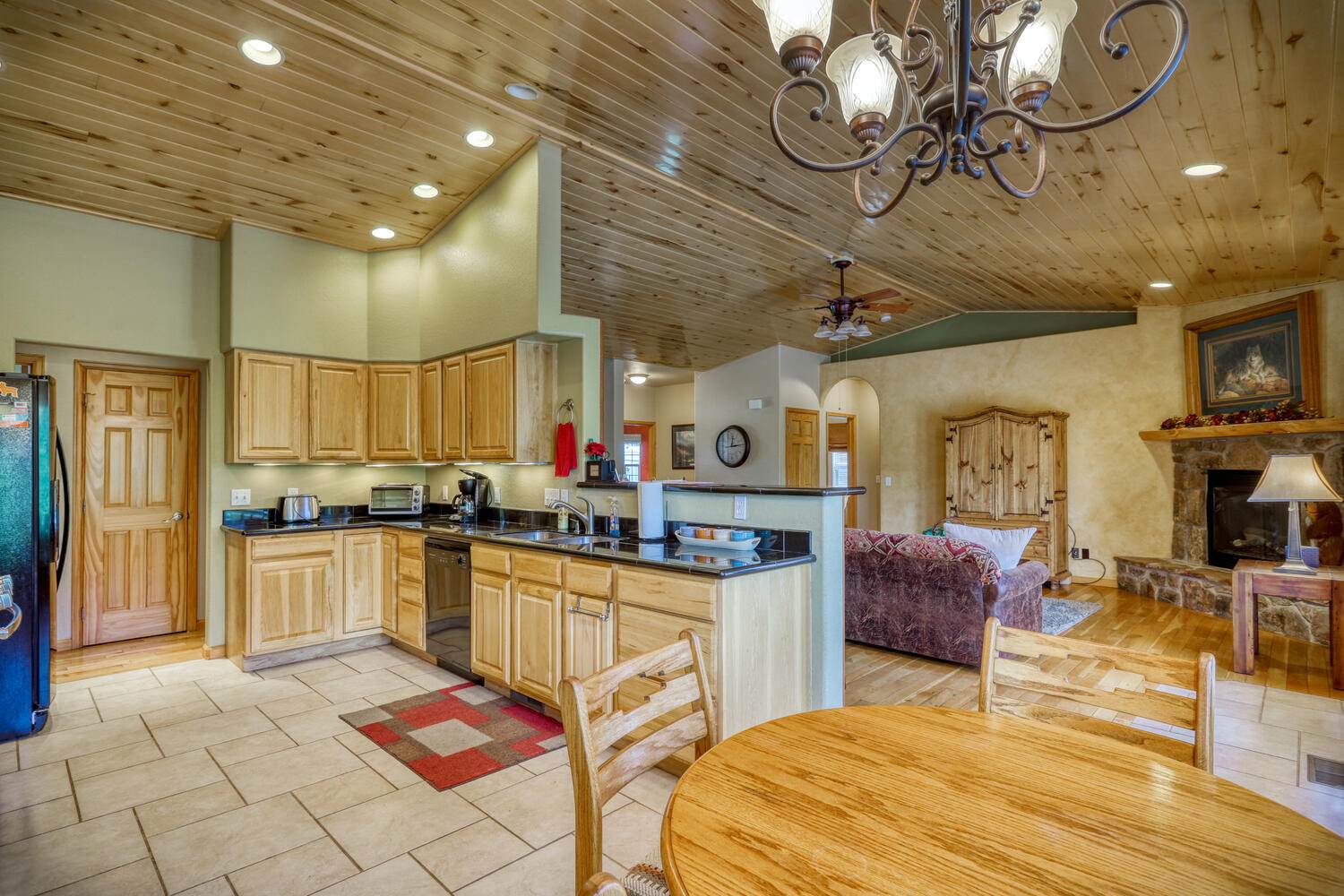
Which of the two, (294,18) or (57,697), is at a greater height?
(294,18)

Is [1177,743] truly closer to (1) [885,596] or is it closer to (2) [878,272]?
(1) [885,596]

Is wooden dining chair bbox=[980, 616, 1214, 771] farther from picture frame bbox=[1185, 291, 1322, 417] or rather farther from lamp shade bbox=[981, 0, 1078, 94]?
picture frame bbox=[1185, 291, 1322, 417]

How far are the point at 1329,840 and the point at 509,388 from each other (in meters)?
3.87

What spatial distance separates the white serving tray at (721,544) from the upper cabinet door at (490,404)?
142 cm

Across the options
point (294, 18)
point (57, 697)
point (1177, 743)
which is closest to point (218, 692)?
point (57, 697)

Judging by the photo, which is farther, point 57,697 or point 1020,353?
point 1020,353

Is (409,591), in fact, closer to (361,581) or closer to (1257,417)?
(361,581)

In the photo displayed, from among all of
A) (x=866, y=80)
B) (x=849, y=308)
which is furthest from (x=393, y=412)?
(x=866, y=80)

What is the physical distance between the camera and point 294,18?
8.95ft

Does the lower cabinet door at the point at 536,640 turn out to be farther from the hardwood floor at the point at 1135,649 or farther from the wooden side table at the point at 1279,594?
the wooden side table at the point at 1279,594

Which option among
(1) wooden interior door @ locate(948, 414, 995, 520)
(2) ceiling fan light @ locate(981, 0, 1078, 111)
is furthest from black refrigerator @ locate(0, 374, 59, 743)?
(1) wooden interior door @ locate(948, 414, 995, 520)

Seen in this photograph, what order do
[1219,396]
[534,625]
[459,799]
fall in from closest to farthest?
[459,799], [534,625], [1219,396]

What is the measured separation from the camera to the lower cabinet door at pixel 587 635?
297 cm

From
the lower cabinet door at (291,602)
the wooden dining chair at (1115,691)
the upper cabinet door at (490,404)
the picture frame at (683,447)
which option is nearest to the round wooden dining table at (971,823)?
the wooden dining chair at (1115,691)
